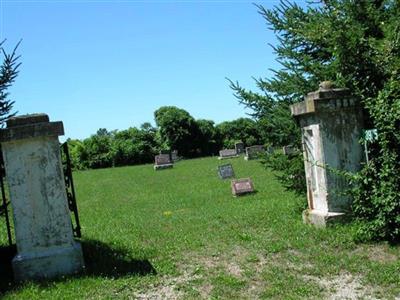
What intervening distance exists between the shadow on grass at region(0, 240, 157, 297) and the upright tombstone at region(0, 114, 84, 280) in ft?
0.81

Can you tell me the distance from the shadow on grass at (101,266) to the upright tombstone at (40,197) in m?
0.25

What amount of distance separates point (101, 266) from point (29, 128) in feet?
6.80

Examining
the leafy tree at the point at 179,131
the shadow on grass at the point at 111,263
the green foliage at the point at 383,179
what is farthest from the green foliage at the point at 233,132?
Answer: the green foliage at the point at 383,179

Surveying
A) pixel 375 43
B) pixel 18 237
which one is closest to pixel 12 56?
pixel 18 237

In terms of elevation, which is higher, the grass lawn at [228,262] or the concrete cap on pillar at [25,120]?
the concrete cap on pillar at [25,120]

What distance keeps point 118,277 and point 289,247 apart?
2463 mm

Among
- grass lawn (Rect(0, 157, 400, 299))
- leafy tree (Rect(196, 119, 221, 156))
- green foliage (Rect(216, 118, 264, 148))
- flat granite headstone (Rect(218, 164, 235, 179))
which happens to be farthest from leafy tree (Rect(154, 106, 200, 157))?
grass lawn (Rect(0, 157, 400, 299))

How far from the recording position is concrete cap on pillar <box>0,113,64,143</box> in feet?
19.3

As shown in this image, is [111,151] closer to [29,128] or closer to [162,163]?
[162,163]

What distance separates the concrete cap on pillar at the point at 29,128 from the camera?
589cm

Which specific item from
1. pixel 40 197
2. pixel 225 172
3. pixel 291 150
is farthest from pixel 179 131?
pixel 40 197

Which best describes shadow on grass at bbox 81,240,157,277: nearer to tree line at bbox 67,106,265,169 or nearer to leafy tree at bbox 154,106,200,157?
tree line at bbox 67,106,265,169

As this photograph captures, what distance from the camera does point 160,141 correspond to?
158 ft

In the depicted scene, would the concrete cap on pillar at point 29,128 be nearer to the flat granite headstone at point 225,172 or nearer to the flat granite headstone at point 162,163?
the flat granite headstone at point 225,172
